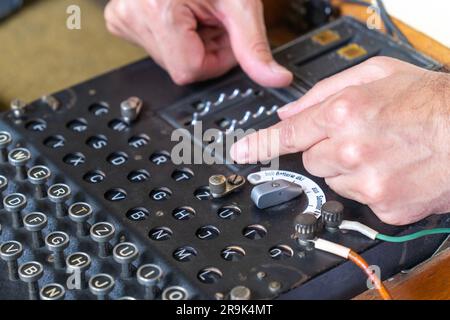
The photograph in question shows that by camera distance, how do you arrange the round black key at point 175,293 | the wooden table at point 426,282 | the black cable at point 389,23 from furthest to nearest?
the black cable at point 389,23, the wooden table at point 426,282, the round black key at point 175,293

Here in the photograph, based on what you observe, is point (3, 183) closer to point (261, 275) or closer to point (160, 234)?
point (160, 234)

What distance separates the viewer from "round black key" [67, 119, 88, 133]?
1136 millimetres

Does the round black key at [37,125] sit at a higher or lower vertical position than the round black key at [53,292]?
higher

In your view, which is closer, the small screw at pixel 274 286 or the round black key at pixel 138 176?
the small screw at pixel 274 286

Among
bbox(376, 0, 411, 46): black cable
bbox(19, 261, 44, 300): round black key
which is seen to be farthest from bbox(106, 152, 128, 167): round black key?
bbox(376, 0, 411, 46): black cable

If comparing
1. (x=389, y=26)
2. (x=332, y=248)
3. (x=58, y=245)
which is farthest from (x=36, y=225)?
Result: (x=389, y=26)

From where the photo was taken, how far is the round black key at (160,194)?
3.30 ft

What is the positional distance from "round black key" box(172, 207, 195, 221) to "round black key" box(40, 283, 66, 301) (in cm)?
17

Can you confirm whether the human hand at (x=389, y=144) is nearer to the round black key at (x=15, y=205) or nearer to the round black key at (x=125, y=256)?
the round black key at (x=125, y=256)

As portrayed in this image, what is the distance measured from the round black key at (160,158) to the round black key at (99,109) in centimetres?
13

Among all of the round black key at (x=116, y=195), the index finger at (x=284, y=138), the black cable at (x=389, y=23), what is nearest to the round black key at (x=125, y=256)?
the round black key at (x=116, y=195)

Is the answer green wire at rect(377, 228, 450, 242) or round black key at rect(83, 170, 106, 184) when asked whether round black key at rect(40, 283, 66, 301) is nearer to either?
round black key at rect(83, 170, 106, 184)
